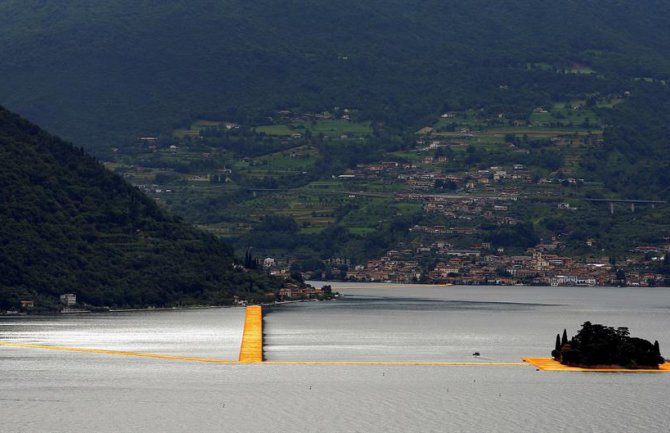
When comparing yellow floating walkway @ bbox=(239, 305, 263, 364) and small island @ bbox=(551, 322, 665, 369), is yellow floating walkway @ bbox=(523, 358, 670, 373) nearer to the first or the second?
small island @ bbox=(551, 322, 665, 369)

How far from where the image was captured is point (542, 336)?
653ft

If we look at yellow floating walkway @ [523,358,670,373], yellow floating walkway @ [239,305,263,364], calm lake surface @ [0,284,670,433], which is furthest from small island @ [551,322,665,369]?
yellow floating walkway @ [239,305,263,364]

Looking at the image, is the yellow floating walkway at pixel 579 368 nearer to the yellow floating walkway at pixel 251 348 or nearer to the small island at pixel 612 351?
the small island at pixel 612 351

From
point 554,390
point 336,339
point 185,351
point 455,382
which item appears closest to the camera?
point 554,390

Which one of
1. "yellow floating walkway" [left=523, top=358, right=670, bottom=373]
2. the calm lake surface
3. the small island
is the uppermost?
the small island

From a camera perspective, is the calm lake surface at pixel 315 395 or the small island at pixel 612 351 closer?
the calm lake surface at pixel 315 395

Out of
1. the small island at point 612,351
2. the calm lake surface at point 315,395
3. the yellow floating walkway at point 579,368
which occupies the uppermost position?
the small island at point 612,351

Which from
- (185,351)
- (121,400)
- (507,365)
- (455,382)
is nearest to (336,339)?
(185,351)

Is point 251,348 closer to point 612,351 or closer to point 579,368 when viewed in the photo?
point 579,368

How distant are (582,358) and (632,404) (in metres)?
26.9

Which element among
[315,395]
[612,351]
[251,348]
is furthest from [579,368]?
[251,348]

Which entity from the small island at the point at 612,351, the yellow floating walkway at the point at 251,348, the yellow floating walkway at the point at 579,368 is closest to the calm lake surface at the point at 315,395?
the yellow floating walkway at the point at 251,348

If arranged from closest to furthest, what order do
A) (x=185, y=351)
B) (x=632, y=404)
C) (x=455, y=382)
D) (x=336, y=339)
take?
1. (x=632, y=404)
2. (x=455, y=382)
3. (x=185, y=351)
4. (x=336, y=339)

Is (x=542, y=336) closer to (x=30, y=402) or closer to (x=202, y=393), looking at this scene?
Result: (x=202, y=393)
